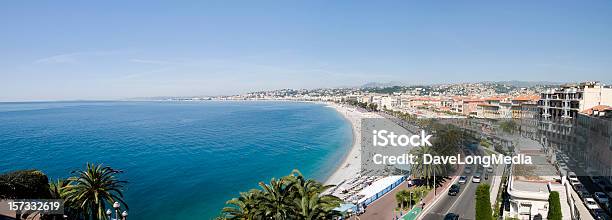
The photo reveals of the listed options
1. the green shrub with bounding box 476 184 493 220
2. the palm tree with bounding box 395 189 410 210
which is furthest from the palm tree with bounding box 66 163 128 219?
the palm tree with bounding box 395 189 410 210

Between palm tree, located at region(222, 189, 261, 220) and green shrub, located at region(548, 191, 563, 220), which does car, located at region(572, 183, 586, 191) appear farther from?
palm tree, located at region(222, 189, 261, 220)

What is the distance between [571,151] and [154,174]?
180 ft

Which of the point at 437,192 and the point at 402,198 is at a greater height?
the point at 402,198

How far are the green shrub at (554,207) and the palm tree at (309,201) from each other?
496 inches

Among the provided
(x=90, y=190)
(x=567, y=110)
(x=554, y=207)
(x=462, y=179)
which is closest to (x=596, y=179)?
(x=462, y=179)

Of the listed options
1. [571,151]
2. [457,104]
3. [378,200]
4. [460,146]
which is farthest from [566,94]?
[457,104]

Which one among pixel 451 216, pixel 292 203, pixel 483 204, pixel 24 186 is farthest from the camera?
pixel 451 216

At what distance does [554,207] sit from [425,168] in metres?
17.8

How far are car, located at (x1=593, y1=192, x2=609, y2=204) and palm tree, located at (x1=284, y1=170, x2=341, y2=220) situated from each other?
24.6 m

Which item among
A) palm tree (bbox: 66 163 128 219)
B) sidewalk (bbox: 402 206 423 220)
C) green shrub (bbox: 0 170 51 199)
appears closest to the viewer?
green shrub (bbox: 0 170 51 199)

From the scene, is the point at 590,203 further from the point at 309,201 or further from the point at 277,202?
the point at 277,202

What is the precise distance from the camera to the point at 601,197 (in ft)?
102

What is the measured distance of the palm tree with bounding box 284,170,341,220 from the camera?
16.5m

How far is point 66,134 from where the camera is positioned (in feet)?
341
